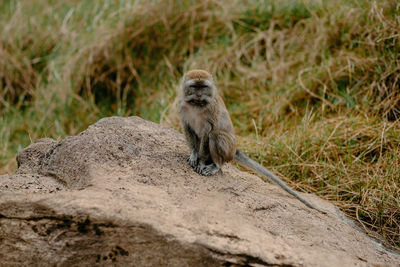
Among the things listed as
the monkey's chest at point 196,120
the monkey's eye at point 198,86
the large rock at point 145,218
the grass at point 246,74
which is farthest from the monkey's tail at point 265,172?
the monkey's eye at point 198,86

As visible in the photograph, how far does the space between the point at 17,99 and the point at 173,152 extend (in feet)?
17.9

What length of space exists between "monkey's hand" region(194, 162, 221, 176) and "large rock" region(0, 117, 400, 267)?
11cm

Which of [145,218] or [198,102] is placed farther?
[198,102]

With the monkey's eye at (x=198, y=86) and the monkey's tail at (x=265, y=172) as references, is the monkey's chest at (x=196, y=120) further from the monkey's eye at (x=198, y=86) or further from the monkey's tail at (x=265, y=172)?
the monkey's tail at (x=265, y=172)

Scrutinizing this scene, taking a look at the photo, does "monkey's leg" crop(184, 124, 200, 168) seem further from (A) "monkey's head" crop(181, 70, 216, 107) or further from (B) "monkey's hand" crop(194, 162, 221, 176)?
(A) "monkey's head" crop(181, 70, 216, 107)

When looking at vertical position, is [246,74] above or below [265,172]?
above

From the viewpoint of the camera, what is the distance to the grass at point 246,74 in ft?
18.4

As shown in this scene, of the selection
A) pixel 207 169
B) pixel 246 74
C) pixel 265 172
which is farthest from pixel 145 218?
pixel 246 74

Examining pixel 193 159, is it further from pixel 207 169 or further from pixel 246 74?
pixel 246 74

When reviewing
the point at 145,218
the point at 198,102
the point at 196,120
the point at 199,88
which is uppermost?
the point at 199,88

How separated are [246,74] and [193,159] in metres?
3.59

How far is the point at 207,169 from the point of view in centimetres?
422

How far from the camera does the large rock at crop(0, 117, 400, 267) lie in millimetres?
2938

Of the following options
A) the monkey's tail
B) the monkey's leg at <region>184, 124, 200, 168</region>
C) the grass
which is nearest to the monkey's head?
the monkey's leg at <region>184, 124, 200, 168</region>
